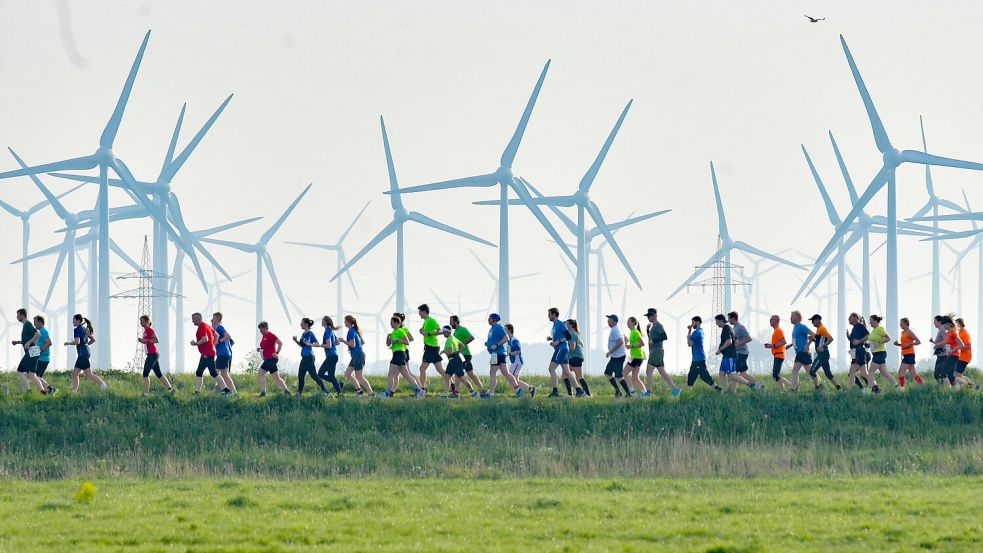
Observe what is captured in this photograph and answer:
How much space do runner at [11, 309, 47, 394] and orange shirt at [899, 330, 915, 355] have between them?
19.8 meters

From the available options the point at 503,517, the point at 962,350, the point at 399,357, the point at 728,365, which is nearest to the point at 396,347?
the point at 399,357

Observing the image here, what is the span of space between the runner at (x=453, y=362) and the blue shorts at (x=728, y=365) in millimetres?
6189

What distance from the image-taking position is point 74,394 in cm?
3659

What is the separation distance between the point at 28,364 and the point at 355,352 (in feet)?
24.9

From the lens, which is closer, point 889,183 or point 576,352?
point 576,352

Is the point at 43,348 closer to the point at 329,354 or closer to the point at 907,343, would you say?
the point at 329,354

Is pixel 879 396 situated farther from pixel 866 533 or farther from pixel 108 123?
pixel 108 123

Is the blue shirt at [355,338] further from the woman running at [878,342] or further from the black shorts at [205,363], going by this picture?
the woman running at [878,342]

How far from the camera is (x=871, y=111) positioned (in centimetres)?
7188

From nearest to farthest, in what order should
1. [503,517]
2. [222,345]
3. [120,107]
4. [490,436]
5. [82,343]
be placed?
[503,517] < [490,436] < [82,343] < [222,345] < [120,107]

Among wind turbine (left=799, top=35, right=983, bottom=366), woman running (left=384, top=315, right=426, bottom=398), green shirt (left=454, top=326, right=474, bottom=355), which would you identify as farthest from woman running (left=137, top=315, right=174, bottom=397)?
wind turbine (left=799, top=35, right=983, bottom=366)

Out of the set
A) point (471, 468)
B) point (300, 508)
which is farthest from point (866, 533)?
point (471, 468)

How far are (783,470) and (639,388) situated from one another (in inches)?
412

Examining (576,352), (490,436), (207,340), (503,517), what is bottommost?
(503,517)
